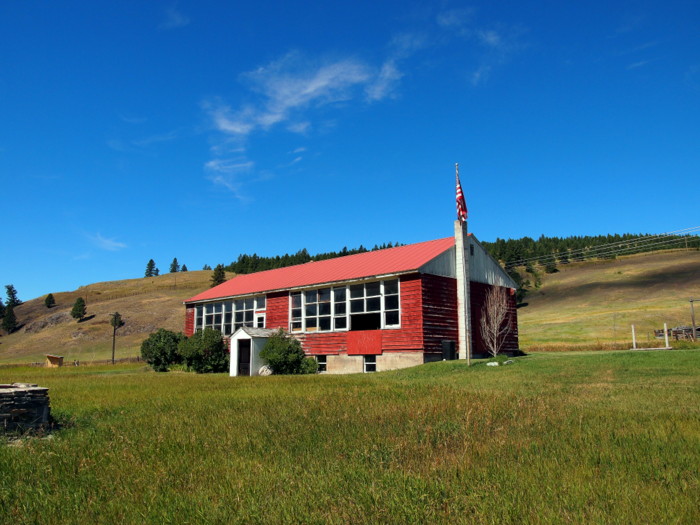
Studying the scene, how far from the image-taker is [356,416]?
994cm

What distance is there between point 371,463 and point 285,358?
25.5 meters

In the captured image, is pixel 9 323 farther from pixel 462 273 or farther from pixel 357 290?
pixel 462 273

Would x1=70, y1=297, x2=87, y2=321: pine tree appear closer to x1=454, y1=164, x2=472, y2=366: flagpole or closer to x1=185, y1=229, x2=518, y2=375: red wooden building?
x1=185, y1=229, x2=518, y2=375: red wooden building

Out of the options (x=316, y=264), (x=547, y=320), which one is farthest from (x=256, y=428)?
(x=547, y=320)

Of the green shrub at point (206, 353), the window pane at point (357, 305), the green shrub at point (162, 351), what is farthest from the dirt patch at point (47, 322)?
the window pane at point (357, 305)

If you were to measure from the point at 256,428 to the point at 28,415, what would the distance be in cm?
439

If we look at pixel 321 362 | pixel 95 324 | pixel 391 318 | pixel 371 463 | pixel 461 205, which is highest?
pixel 461 205

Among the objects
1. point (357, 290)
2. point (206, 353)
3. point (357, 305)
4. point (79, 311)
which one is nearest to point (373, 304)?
point (357, 305)

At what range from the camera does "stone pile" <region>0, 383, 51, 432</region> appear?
9.56 m

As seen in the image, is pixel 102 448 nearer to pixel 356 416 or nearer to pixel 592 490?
pixel 356 416

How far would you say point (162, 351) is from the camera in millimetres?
40969

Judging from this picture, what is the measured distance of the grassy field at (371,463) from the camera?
16.4 feet

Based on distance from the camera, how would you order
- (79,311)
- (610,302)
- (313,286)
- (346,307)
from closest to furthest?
(346,307) < (313,286) < (610,302) < (79,311)

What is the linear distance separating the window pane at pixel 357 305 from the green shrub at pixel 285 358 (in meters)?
4.17
